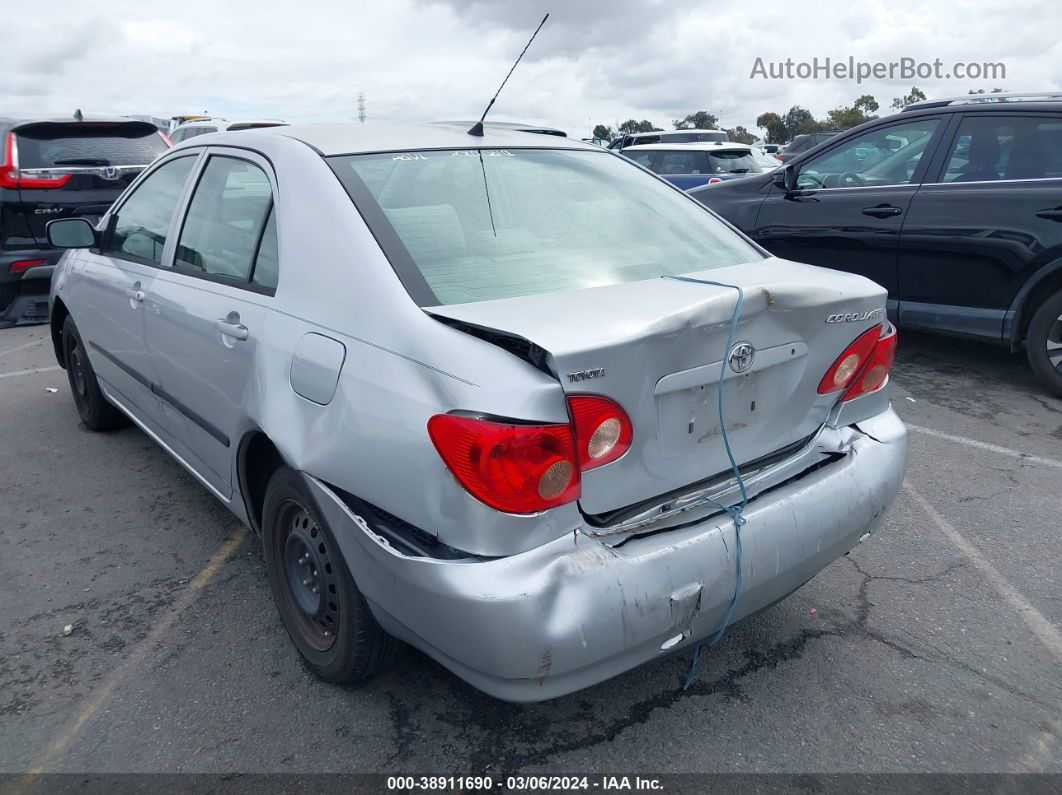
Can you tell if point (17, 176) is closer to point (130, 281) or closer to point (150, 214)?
point (150, 214)

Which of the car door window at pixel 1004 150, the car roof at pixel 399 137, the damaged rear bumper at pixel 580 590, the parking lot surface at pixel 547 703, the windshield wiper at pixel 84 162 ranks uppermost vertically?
the windshield wiper at pixel 84 162

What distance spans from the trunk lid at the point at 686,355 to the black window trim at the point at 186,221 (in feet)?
3.05

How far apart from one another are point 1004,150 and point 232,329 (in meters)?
4.87

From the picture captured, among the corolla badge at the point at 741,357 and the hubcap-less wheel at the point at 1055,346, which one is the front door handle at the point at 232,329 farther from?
the hubcap-less wheel at the point at 1055,346

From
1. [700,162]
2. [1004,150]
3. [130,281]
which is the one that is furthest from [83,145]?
[700,162]

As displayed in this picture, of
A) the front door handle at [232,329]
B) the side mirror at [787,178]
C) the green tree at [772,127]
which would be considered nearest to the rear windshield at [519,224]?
the front door handle at [232,329]

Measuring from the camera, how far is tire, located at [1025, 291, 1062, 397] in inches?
197

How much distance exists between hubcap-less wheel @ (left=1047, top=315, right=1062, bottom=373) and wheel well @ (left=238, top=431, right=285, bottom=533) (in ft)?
14.9

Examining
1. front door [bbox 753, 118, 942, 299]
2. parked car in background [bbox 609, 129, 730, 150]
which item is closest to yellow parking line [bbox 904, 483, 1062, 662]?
front door [bbox 753, 118, 942, 299]

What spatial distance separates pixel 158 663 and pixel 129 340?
5.22ft

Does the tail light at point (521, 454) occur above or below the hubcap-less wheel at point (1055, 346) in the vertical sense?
above

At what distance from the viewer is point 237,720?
2.44 m

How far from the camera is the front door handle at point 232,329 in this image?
8.72 ft

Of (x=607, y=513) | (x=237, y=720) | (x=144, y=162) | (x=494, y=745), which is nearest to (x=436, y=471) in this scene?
(x=607, y=513)
